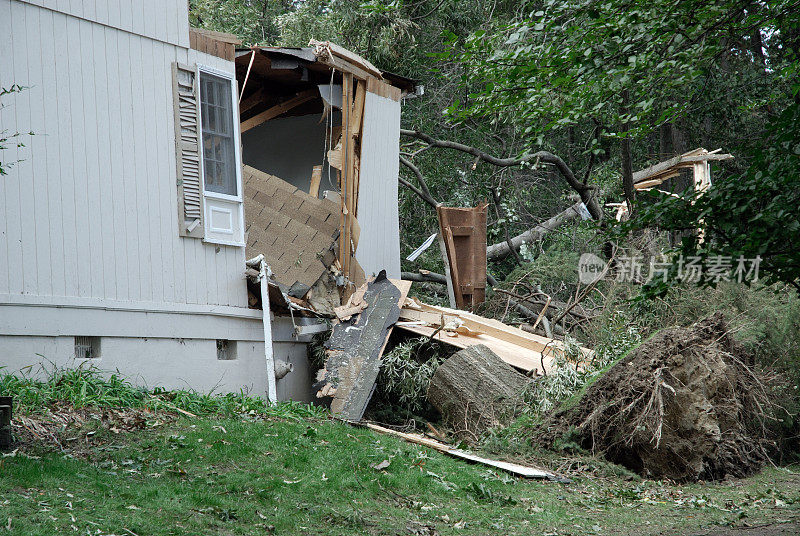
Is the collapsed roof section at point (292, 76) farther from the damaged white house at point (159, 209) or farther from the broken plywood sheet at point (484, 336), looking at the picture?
the broken plywood sheet at point (484, 336)

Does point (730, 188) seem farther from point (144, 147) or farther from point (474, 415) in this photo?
point (144, 147)

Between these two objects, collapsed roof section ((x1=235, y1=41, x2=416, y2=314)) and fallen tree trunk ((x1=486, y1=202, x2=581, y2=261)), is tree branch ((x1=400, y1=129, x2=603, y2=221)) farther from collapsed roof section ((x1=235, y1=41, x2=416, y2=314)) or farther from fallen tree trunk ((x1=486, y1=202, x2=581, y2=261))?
collapsed roof section ((x1=235, y1=41, x2=416, y2=314))

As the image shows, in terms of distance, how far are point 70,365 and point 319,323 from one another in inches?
150

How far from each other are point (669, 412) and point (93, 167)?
22.6ft

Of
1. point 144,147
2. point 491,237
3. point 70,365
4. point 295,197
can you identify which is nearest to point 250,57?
point 295,197

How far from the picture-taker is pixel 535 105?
8.62 m

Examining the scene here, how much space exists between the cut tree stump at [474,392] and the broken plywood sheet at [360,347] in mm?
961

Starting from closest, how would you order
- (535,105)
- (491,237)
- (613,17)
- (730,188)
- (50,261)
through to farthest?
(730,188) → (613,17) → (50,261) → (535,105) → (491,237)

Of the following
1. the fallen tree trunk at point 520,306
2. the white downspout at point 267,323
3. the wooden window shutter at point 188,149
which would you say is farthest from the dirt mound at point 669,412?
the wooden window shutter at point 188,149

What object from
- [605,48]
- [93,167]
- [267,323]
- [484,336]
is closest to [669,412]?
[484,336]

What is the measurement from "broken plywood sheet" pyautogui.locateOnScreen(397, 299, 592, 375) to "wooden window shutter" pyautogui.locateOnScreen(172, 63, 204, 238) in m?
3.20

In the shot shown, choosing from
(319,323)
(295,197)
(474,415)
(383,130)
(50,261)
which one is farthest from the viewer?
(383,130)

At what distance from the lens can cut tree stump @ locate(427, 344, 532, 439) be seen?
9.40 metres

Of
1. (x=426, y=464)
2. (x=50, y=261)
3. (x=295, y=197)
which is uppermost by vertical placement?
(x=295, y=197)
